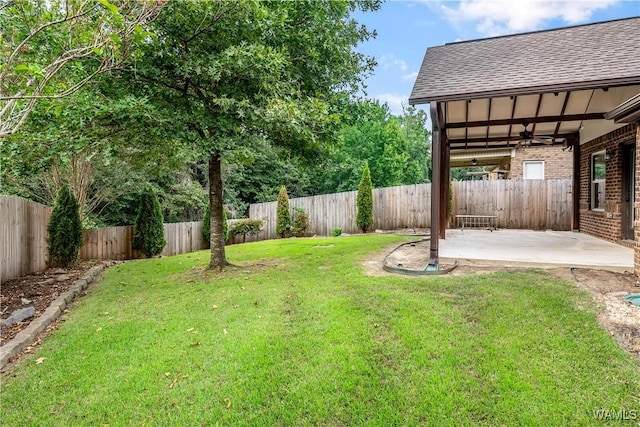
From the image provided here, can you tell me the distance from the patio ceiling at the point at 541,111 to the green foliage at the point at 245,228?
323 inches

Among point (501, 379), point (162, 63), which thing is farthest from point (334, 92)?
point (501, 379)

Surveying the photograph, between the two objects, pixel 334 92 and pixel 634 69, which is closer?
pixel 634 69

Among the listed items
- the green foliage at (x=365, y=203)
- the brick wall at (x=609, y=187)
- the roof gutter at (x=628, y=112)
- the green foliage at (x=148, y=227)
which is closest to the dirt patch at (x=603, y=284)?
the roof gutter at (x=628, y=112)

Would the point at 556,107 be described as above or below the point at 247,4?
below

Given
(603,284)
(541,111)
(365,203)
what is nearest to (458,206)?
(365,203)

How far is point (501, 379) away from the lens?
287cm

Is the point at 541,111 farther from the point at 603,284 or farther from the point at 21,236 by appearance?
the point at 21,236

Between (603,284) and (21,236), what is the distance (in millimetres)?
9370

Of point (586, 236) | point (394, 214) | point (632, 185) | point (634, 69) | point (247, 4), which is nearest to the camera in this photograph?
point (247, 4)

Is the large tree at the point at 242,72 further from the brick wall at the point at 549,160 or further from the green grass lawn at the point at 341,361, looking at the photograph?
the brick wall at the point at 549,160

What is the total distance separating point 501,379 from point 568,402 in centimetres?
44

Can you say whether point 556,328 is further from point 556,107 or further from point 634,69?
point 556,107

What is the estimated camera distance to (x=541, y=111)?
792 cm

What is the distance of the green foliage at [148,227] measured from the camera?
10695mm
